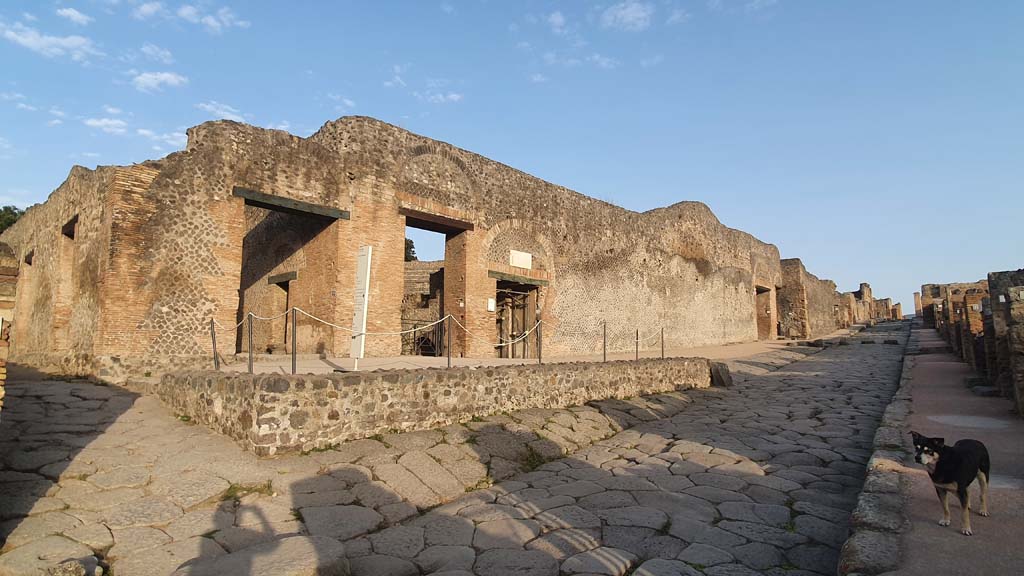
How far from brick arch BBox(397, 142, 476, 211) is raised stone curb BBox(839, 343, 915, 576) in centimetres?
946

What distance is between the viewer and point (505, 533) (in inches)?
153

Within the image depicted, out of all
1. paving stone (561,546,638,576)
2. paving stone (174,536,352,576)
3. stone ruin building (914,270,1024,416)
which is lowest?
paving stone (561,546,638,576)

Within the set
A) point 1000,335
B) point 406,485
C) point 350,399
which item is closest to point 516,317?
point 350,399

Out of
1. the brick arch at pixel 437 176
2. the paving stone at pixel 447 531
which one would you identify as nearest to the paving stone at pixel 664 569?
the paving stone at pixel 447 531

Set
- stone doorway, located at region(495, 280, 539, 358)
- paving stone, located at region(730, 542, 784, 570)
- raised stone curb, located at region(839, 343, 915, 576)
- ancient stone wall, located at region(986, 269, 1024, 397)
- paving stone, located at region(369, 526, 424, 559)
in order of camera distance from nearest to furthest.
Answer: raised stone curb, located at region(839, 343, 915, 576)
paving stone, located at region(730, 542, 784, 570)
paving stone, located at region(369, 526, 424, 559)
ancient stone wall, located at region(986, 269, 1024, 397)
stone doorway, located at region(495, 280, 539, 358)

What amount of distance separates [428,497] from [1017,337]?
654cm

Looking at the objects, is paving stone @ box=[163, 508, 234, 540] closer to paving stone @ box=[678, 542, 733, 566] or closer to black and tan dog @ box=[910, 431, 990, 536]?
paving stone @ box=[678, 542, 733, 566]

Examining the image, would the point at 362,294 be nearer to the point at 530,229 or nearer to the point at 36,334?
the point at 530,229

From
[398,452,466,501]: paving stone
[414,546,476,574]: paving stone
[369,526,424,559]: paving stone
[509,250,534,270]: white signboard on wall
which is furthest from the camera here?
[509,250,534,270]: white signboard on wall

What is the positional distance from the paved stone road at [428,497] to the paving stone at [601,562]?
0.01 m

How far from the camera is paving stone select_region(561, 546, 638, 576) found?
10.6ft

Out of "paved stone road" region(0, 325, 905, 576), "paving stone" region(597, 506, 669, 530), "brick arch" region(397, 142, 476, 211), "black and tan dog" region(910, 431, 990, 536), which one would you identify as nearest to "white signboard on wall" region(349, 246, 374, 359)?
"paved stone road" region(0, 325, 905, 576)

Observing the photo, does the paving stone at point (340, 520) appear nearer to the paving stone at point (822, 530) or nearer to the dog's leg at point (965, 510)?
the paving stone at point (822, 530)

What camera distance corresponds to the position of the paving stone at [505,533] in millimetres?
3709
